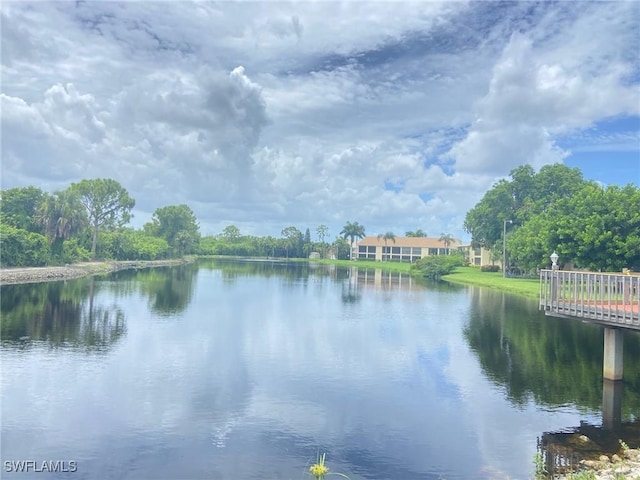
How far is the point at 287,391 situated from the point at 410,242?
146 meters

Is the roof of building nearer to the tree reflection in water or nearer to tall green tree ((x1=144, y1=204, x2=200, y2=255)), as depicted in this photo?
tall green tree ((x1=144, y1=204, x2=200, y2=255))

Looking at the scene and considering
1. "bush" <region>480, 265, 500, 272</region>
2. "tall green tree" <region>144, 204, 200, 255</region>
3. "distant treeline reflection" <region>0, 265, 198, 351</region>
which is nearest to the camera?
"distant treeline reflection" <region>0, 265, 198, 351</region>

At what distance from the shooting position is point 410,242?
161625 mm

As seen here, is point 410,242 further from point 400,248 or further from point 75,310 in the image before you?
point 75,310

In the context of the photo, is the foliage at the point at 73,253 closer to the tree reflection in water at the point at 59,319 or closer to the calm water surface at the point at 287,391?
the tree reflection in water at the point at 59,319

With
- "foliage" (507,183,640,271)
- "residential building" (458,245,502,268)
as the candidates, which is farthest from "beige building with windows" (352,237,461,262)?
"foliage" (507,183,640,271)

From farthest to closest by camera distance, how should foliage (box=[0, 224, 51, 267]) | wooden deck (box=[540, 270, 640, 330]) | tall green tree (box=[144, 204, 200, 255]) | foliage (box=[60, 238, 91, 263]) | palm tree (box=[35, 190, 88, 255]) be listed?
tall green tree (box=[144, 204, 200, 255]) < foliage (box=[60, 238, 91, 263]) < palm tree (box=[35, 190, 88, 255]) < foliage (box=[0, 224, 51, 267]) < wooden deck (box=[540, 270, 640, 330])

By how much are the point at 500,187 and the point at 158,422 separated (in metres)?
82.1

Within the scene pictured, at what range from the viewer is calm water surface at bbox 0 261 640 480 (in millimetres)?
13172

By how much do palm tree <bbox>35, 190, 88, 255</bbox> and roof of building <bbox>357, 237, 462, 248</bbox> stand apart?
105 metres

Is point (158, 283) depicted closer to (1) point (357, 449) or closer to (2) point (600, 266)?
(2) point (600, 266)

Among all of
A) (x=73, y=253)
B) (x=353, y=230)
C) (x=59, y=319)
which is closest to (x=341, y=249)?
(x=353, y=230)

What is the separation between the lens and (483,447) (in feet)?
46.5


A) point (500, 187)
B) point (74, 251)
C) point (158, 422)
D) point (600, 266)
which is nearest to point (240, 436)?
point (158, 422)
